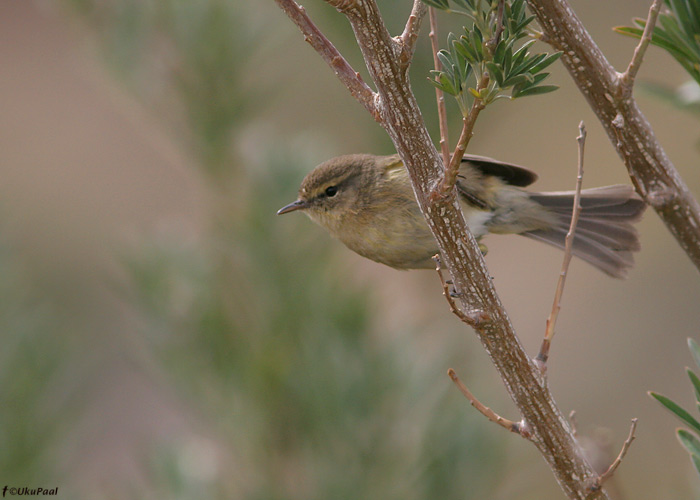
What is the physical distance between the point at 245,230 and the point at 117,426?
13.2 ft

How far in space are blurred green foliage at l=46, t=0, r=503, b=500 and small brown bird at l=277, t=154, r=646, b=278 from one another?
35 centimetres

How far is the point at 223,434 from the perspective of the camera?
2906 millimetres

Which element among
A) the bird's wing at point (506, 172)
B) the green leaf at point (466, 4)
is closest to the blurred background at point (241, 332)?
the bird's wing at point (506, 172)

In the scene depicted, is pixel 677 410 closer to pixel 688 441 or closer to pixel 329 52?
pixel 688 441

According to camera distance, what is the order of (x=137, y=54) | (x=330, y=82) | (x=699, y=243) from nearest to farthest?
(x=699, y=243) → (x=137, y=54) → (x=330, y=82)

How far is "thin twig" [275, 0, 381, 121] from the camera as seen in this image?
1.21m

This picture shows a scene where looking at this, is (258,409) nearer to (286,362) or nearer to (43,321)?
(286,362)

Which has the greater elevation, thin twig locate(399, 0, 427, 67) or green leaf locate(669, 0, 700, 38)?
thin twig locate(399, 0, 427, 67)

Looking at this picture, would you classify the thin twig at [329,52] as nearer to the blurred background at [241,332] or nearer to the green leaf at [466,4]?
the green leaf at [466,4]

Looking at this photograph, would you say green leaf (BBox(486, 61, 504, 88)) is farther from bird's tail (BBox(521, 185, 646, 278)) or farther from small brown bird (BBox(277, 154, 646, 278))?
bird's tail (BBox(521, 185, 646, 278))

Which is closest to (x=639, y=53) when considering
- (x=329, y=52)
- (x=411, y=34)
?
(x=411, y=34)

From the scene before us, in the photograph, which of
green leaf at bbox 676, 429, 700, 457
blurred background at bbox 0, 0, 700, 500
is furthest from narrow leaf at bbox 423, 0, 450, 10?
blurred background at bbox 0, 0, 700, 500

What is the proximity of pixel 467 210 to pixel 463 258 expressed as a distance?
52.8 inches

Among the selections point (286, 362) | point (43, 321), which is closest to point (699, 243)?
point (286, 362)
